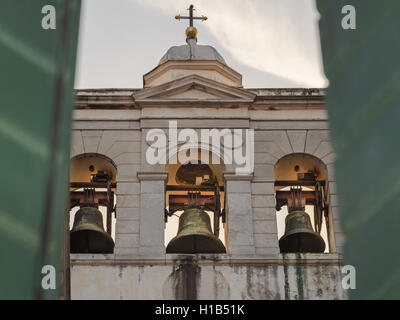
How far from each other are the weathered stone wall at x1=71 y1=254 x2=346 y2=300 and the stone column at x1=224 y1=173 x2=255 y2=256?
0.35 metres

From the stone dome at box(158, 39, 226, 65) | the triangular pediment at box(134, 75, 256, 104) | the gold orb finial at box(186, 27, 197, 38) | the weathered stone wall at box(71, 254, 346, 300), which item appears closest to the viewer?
the weathered stone wall at box(71, 254, 346, 300)

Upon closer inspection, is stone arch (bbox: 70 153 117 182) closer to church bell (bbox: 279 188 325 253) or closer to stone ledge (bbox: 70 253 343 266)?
stone ledge (bbox: 70 253 343 266)

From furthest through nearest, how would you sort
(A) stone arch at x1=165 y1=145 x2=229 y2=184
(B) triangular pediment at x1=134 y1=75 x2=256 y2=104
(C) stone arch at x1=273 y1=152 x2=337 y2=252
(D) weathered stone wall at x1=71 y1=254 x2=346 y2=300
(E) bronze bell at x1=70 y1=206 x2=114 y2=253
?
1. (B) triangular pediment at x1=134 y1=75 x2=256 y2=104
2. (C) stone arch at x1=273 y1=152 x2=337 y2=252
3. (A) stone arch at x1=165 y1=145 x2=229 y2=184
4. (E) bronze bell at x1=70 y1=206 x2=114 y2=253
5. (D) weathered stone wall at x1=71 y1=254 x2=346 y2=300

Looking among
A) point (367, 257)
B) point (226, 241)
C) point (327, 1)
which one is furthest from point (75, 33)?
point (226, 241)

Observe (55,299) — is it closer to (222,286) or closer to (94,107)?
(222,286)

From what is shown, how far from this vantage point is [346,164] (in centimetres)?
335

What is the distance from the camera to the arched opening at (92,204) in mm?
16016

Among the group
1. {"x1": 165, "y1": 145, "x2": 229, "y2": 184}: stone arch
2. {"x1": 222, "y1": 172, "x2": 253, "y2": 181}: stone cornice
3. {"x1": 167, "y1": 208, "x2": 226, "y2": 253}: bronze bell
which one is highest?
{"x1": 165, "y1": 145, "x2": 229, "y2": 184}: stone arch

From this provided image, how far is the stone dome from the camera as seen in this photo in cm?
1967

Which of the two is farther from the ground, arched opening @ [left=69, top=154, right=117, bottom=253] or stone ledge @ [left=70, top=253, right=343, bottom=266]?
arched opening @ [left=69, top=154, right=117, bottom=253]

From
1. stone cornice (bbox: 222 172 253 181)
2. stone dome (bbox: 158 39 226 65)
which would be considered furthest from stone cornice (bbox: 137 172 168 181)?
stone dome (bbox: 158 39 226 65)

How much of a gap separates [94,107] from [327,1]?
47.1ft

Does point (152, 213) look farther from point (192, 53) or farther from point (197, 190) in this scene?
point (192, 53)

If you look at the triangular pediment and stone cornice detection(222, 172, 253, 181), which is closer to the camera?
stone cornice detection(222, 172, 253, 181)
